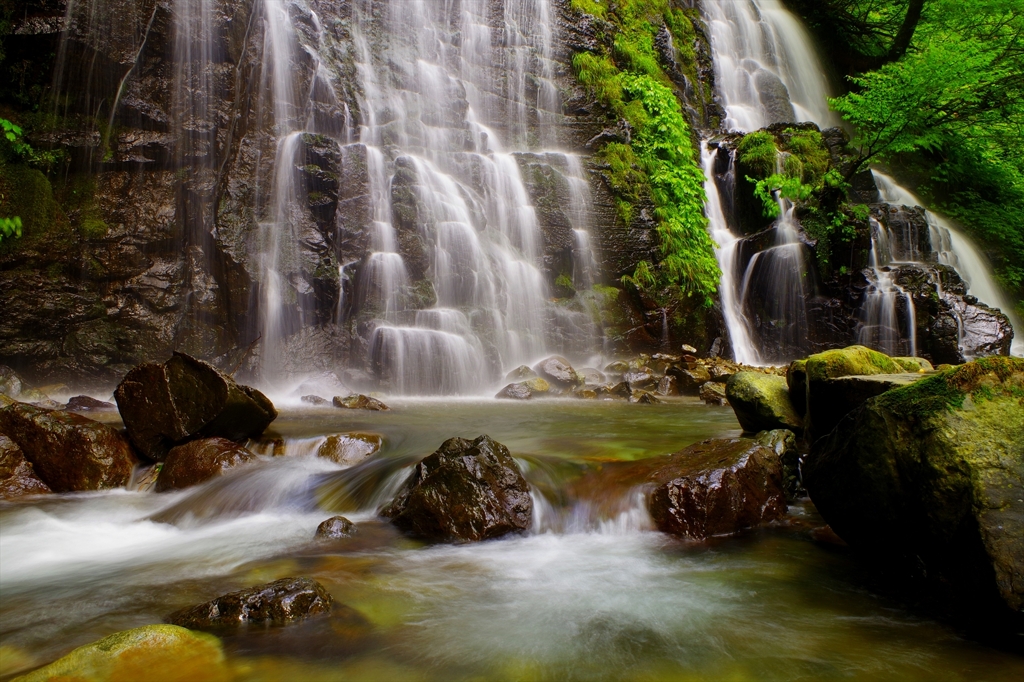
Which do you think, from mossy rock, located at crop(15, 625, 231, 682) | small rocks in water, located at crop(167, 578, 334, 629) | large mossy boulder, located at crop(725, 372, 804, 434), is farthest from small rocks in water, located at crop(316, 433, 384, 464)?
large mossy boulder, located at crop(725, 372, 804, 434)

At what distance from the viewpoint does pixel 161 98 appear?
455 inches

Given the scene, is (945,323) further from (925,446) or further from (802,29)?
(802,29)

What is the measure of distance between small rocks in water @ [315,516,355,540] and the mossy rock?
169cm

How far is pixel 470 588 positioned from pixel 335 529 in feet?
4.68

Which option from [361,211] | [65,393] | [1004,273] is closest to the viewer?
[65,393]

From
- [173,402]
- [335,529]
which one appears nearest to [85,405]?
[173,402]

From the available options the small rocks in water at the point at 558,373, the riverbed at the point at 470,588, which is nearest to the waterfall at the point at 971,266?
the small rocks in water at the point at 558,373

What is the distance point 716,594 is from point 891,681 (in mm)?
1054

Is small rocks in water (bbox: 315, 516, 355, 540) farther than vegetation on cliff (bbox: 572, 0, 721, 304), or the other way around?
vegetation on cliff (bbox: 572, 0, 721, 304)

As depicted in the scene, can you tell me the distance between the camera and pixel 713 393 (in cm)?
1009

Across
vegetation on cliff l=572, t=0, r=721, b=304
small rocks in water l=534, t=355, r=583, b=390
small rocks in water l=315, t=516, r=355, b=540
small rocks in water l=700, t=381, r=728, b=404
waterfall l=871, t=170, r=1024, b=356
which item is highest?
vegetation on cliff l=572, t=0, r=721, b=304

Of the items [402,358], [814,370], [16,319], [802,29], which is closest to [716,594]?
[814,370]

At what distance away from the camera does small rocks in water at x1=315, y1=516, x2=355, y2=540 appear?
449 cm

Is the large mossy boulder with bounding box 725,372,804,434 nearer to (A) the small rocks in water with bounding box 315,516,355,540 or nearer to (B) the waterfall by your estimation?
(A) the small rocks in water with bounding box 315,516,355,540
